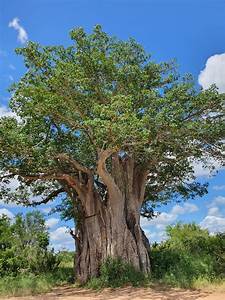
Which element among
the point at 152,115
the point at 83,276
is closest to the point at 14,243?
the point at 83,276

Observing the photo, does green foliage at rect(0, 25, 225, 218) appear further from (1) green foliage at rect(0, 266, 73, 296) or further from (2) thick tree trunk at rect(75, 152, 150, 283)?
(1) green foliage at rect(0, 266, 73, 296)

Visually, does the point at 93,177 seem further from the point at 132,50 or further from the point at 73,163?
the point at 132,50

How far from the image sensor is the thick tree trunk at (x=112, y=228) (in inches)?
644

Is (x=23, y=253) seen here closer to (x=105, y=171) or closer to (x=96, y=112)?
(x=105, y=171)

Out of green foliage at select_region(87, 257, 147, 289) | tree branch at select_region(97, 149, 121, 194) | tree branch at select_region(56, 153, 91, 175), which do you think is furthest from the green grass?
tree branch at select_region(56, 153, 91, 175)

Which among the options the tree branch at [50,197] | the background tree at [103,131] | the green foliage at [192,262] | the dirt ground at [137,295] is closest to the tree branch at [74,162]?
the background tree at [103,131]

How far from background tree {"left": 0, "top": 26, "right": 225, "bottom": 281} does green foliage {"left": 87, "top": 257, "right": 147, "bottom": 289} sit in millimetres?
511

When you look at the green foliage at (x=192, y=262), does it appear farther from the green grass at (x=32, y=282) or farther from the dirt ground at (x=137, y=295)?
the green grass at (x=32, y=282)

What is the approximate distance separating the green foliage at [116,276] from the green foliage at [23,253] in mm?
4172

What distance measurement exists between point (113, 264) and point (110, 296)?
2.33 metres

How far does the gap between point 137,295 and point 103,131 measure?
485 centimetres

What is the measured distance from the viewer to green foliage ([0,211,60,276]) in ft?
61.2

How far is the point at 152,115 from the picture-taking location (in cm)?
1431

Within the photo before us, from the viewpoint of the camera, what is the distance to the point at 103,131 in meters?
12.8
